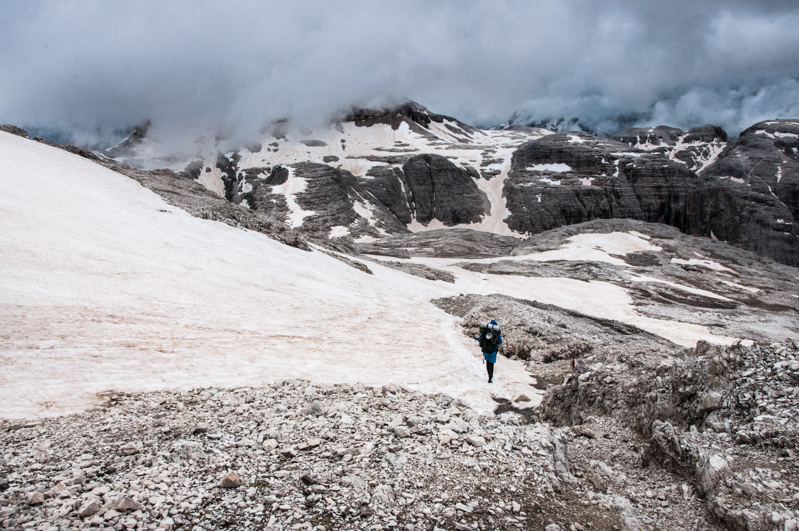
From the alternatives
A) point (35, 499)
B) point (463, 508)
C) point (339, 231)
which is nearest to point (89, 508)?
point (35, 499)

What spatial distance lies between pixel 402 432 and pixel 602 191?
162 meters

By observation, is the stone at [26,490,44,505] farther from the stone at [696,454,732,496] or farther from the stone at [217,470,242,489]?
the stone at [696,454,732,496]

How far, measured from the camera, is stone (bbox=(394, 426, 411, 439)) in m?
7.96

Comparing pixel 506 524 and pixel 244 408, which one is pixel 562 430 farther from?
pixel 244 408

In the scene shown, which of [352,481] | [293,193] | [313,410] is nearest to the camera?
[352,481]

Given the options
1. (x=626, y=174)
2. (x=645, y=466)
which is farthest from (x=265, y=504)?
(x=626, y=174)

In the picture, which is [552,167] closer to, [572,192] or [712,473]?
[572,192]

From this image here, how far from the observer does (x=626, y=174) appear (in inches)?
6068

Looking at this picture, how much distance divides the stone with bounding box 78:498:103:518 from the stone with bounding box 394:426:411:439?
15.3 ft

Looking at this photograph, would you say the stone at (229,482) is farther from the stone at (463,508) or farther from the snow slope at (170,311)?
the snow slope at (170,311)

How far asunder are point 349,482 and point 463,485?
1783 millimetres

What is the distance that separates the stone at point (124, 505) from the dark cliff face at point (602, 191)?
491 feet

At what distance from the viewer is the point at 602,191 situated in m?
150

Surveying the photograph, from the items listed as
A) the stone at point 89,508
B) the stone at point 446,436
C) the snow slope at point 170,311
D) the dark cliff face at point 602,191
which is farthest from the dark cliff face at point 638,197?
the stone at point 89,508
